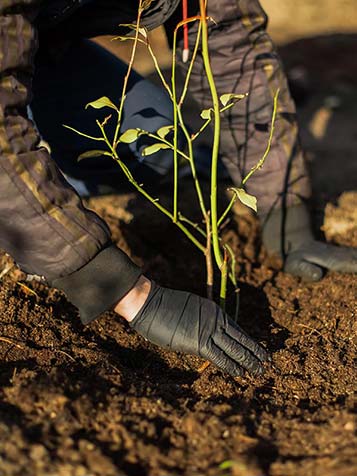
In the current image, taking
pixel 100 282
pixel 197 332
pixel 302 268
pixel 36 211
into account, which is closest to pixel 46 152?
pixel 36 211

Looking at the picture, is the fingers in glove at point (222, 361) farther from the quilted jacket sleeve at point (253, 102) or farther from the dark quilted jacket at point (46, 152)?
the quilted jacket sleeve at point (253, 102)

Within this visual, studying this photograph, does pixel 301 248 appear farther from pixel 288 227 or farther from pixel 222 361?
pixel 222 361

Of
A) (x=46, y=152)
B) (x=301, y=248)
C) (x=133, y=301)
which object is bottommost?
→ (x=301, y=248)

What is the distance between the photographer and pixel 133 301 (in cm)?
203

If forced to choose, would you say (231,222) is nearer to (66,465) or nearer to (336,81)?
(66,465)

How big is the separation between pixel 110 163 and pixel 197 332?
0.96 m

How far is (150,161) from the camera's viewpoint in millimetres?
2742

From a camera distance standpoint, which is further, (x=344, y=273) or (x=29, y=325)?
(x=344, y=273)

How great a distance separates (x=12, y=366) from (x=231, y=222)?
1413 millimetres

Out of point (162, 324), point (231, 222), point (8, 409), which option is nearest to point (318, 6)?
point (231, 222)

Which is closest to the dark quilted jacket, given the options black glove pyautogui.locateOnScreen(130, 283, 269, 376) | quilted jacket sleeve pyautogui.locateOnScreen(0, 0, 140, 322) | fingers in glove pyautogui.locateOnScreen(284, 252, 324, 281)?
quilted jacket sleeve pyautogui.locateOnScreen(0, 0, 140, 322)

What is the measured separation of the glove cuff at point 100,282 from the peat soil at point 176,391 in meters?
0.15

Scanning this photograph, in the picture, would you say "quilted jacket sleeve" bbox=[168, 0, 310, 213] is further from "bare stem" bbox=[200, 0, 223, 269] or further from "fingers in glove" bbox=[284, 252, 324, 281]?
"bare stem" bbox=[200, 0, 223, 269]

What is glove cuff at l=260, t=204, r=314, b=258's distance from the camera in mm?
2752
